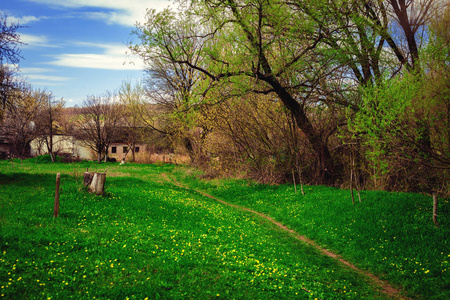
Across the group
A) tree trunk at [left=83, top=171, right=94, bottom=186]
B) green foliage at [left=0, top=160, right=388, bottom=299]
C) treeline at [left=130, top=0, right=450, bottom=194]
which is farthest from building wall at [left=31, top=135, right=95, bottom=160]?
green foliage at [left=0, top=160, right=388, bottom=299]

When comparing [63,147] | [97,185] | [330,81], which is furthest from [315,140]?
[63,147]

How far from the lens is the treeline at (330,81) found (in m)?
13.4

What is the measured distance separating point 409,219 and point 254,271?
7461 millimetres

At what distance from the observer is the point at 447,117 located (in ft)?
40.7

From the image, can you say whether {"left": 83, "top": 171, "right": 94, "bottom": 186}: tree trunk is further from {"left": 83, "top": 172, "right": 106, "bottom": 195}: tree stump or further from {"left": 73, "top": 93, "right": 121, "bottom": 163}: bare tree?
{"left": 73, "top": 93, "right": 121, "bottom": 163}: bare tree

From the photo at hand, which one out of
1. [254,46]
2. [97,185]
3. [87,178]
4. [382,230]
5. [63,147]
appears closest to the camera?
[382,230]

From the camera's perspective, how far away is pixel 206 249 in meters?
9.44

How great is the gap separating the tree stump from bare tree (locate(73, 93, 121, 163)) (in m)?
37.6

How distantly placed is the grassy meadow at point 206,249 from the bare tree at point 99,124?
36.4m

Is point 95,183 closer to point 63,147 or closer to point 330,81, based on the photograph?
point 330,81

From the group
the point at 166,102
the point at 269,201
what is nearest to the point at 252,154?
the point at 269,201

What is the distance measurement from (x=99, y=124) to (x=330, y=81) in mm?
41239

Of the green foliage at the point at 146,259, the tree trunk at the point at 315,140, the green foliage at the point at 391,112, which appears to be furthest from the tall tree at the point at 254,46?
the green foliage at the point at 146,259

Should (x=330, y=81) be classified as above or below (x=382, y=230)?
above
